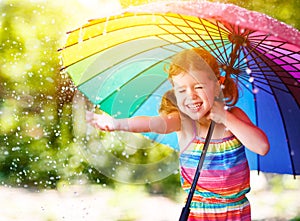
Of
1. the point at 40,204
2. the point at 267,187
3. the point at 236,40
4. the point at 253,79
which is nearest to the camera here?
the point at 236,40

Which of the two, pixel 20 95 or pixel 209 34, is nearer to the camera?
pixel 209 34

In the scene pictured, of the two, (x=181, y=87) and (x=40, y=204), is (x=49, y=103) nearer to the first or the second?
(x=40, y=204)

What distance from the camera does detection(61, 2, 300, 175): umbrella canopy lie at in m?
2.40

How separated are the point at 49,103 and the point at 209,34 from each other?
229 centimetres

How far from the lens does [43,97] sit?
4.50m

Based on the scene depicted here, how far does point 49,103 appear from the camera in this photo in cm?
448

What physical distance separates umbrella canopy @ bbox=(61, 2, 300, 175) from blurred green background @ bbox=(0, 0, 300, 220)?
1.73 metres

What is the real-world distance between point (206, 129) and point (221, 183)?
22 cm

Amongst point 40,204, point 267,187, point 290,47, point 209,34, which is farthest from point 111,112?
point 267,187

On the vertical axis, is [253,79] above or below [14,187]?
below

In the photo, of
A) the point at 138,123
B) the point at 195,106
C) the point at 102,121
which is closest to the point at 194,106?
the point at 195,106

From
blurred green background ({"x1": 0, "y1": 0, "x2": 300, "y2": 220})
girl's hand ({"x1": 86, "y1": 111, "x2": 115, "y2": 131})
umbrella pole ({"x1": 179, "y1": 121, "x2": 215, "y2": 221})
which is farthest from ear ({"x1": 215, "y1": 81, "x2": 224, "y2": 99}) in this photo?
blurred green background ({"x1": 0, "y1": 0, "x2": 300, "y2": 220})

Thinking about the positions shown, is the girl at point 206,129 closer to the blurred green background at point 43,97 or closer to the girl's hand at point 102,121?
the girl's hand at point 102,121

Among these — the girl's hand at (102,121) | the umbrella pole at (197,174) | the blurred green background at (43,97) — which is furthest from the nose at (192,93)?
the blurred green background at (43,97)
